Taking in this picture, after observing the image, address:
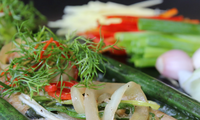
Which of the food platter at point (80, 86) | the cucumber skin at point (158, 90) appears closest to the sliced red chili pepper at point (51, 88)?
the food platter at point (80, 86)

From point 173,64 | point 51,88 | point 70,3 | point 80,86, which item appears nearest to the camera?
point 80,86

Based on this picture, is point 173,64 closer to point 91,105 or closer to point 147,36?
point 147,36

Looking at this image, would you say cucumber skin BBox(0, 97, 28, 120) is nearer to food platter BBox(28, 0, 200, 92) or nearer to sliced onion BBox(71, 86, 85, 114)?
sliced onion BBox(71, 86, 85, 114)

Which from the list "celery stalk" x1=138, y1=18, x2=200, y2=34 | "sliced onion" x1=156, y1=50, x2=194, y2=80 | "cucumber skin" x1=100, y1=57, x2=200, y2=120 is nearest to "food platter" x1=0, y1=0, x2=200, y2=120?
"cucumber skin" x1=100, y1=57, x2=200, y2=120

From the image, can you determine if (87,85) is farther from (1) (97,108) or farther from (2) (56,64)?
(2) (56,64)

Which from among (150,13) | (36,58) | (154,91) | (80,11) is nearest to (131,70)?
(154,91)

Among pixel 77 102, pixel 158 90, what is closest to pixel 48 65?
pixel 77 102
